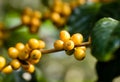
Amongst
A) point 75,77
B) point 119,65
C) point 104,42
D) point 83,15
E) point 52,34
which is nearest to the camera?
point 104,42

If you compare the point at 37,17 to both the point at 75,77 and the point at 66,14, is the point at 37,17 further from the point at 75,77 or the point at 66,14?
the point at 75,77

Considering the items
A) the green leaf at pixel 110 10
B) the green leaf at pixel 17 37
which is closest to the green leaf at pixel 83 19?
the green leaf at pixel 110 10

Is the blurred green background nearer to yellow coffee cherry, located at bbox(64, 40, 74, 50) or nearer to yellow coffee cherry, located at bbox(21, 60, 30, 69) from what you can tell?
yellow coffee cherry, located at bbox(21, 60, 30, 69)

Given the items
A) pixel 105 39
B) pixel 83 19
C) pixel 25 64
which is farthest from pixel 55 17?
pixel 105 39

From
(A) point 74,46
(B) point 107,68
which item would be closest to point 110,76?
(B) point 107,68

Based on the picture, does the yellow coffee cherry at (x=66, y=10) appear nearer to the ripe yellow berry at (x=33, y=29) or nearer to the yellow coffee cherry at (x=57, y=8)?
the yellow coffee cherry at (x=57, y=8)

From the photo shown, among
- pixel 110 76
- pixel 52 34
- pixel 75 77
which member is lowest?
pixel 75 77

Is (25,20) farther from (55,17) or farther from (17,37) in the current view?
(17,37)
